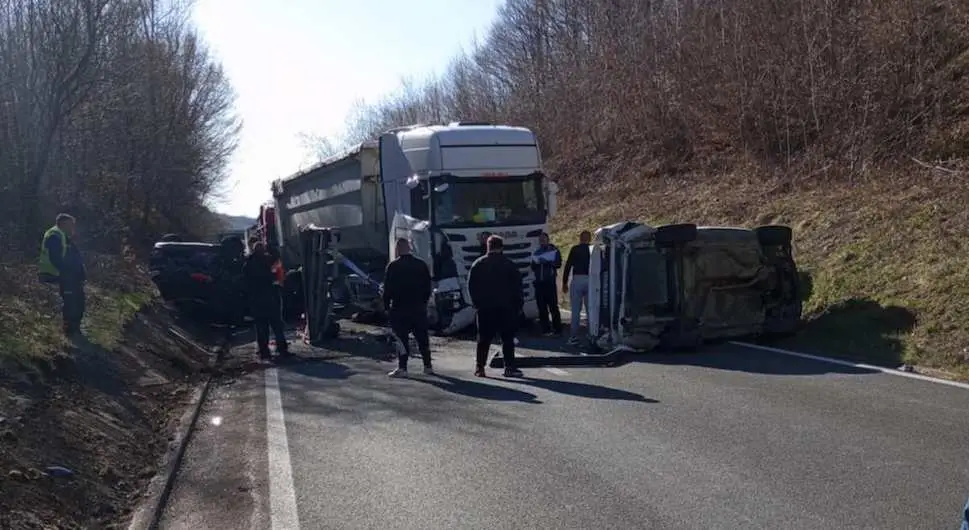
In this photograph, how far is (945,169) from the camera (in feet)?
62.1

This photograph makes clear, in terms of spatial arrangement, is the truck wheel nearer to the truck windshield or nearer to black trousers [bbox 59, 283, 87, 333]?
the truck windshield

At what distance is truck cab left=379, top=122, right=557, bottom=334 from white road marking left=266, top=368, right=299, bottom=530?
5.97m

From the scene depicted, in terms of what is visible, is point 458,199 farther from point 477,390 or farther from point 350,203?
point 477,390

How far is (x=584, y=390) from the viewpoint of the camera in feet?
36.4

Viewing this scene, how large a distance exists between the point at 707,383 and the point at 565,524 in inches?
212

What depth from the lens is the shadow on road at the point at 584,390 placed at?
414 inches

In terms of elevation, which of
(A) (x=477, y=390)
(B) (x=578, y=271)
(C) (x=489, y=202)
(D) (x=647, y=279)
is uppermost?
(C) (x=489, y=202)

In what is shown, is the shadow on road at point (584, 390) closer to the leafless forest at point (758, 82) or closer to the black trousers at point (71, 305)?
the black trousers at point (71, 305)

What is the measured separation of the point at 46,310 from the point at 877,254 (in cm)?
1235

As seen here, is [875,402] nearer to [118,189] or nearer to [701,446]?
[701,446]

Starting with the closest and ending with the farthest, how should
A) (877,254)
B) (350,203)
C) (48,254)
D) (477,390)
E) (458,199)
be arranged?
(477,390), (48,254), (877,254), (458,199), (350,203)

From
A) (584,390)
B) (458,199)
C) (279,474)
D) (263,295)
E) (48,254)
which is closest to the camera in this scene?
(279,474)

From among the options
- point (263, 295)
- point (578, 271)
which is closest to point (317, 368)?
point (263, 295)

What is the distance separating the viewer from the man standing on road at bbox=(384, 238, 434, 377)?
41.4 feet
